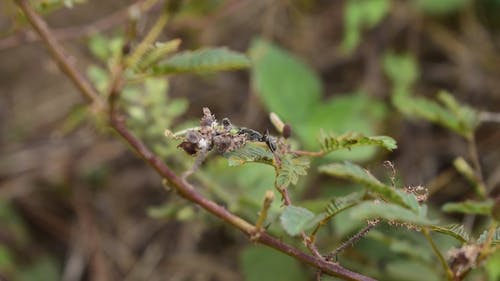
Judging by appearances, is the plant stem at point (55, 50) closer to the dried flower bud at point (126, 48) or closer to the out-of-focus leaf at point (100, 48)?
the dried flower bud at point (126, 48)

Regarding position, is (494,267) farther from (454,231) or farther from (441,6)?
(441,6)

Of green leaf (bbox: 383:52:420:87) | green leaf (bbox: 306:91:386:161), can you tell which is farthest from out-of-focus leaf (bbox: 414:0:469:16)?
green leaf (bbox: 306:91:386:161)

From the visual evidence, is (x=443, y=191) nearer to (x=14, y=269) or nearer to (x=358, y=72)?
(x=358, y=72)

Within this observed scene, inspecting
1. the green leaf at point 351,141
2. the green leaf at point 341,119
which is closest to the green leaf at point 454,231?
the green leaf at point 351,141

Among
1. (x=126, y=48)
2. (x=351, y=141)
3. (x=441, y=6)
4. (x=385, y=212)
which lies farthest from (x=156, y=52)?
(x=441, y=6)

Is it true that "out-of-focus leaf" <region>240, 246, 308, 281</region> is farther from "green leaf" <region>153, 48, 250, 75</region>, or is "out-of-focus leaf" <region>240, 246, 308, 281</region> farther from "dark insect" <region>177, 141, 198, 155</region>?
"dark insect" <region>177, 141, 198, 155</region>

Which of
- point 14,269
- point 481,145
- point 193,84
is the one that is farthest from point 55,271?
point 481,145
